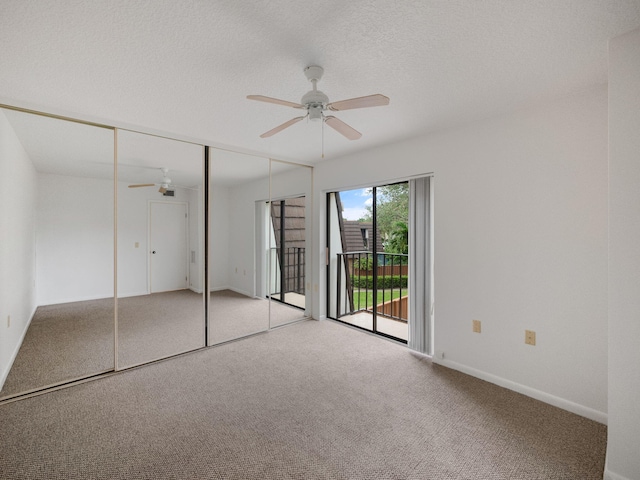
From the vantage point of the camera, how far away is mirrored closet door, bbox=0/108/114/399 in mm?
2689

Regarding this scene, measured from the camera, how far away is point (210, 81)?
2.02 m

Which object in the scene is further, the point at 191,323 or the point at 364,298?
the point at 364,298

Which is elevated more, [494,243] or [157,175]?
[157,175]

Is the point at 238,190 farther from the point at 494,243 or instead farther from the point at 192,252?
the point at 494,243

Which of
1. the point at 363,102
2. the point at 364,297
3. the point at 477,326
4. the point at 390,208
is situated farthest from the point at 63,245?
the point at 477,326

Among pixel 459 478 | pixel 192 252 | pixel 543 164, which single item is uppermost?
pixel 543 164

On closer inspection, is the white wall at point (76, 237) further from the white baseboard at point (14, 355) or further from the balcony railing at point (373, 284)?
the balcony railing at point (373, 284)

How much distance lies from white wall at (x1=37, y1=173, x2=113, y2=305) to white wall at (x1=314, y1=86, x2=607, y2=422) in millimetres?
3215

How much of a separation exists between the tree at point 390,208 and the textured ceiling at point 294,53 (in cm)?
110

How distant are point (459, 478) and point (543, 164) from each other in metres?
2.28

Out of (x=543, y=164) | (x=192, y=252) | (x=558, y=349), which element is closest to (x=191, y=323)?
(x=192, y=252)

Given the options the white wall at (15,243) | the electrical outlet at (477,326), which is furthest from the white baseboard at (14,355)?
the electrical outlet at (477,326)

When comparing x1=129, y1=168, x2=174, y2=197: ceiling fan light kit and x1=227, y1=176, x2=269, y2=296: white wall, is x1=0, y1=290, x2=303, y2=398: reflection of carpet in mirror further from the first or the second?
x1=129, y1=168, x2=174, y2=197: ceiling fan light kit

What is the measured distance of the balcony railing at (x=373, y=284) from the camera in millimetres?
3953
